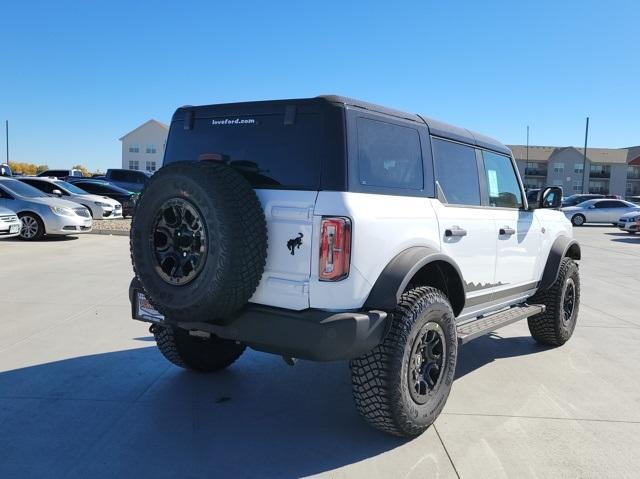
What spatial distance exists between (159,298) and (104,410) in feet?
3.62

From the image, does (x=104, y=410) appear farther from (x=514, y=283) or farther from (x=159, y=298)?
(x=514, y=283)

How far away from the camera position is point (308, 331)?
2.88 m

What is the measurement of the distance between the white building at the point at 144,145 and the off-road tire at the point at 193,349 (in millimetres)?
68002

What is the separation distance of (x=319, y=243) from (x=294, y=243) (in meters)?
0.16

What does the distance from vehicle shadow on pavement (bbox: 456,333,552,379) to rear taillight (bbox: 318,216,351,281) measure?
2.21 metres

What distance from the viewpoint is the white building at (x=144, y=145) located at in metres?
69.1

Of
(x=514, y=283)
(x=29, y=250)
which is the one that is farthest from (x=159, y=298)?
(x=29, y=250)

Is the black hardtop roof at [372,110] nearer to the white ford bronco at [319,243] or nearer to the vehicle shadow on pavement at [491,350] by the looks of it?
the white ford bronco at [319,243]

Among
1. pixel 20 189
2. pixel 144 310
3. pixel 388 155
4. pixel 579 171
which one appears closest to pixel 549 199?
pixel 388 155

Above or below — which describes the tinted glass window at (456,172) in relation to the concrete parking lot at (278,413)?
above

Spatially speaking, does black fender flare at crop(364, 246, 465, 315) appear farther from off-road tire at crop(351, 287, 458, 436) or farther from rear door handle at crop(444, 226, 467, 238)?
rear door handle at crop(444, 226, 467, 238)

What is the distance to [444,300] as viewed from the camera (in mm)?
3496

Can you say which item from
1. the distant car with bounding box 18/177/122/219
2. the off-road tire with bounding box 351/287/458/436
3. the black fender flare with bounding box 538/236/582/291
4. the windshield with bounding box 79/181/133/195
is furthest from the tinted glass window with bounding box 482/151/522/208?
the windshield with bounding box 79/181/133/195

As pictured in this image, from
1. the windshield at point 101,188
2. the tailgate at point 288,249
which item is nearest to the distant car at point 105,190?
the windshield at point 101,188
